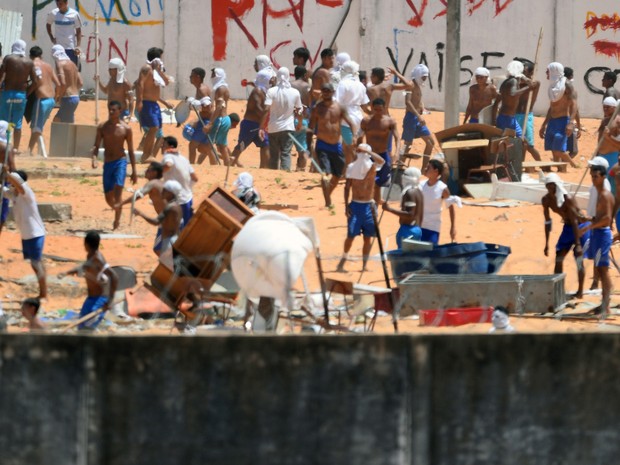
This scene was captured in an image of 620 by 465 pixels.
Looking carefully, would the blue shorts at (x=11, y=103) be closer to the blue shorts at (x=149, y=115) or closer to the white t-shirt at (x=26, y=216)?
the blue shorts at (x=149, y=115)

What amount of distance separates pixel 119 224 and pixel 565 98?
7077mm

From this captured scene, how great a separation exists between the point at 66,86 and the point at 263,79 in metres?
2.60

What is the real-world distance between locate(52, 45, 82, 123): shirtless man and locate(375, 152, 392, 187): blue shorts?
5.59 m

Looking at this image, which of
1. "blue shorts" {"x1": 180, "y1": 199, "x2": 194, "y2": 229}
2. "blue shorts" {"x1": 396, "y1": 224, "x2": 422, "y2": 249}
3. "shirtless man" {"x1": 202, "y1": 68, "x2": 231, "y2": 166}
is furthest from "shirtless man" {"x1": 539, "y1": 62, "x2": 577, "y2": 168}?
"blue shorts" {"x1": 180, "y1": 199, "x2": 194, "y2": 229}

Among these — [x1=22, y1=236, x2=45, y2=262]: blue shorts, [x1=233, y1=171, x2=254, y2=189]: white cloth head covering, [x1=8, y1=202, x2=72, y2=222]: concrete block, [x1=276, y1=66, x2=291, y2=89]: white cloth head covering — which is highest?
[x1=276, y1=66, x2=291, y2=89]: white cloth head covering

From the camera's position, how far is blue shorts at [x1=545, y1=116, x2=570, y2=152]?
Result: 68.4 ft

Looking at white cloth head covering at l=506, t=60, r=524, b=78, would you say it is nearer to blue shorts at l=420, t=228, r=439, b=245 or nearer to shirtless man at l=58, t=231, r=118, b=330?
blue shorts at l=420, t=228, r=439, b=245

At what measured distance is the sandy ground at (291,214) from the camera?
46.1 ft

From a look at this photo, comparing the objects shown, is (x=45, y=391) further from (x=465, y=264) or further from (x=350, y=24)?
(x=350, y=24)

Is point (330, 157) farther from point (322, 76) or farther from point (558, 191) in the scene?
point (558, 191)

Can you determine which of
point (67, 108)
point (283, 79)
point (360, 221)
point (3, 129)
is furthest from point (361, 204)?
point (67, 108)

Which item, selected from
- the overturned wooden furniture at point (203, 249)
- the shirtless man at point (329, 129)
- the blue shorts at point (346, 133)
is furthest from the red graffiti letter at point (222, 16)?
the overturned wooden furniture at point (203, 249)

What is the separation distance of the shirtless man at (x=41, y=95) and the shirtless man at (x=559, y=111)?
21.5ft

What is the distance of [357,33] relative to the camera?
86.1ft
